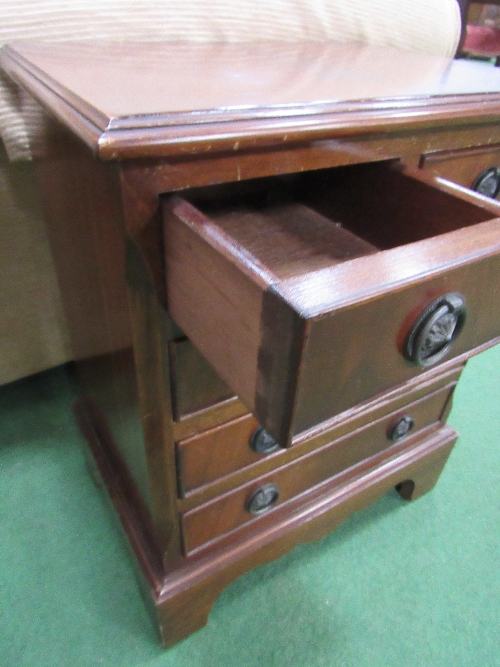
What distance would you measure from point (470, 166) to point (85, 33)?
507 mm

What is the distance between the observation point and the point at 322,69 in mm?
534

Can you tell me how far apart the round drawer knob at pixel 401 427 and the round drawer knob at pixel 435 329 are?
0.39 meters

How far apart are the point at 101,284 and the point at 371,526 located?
2.16 ft

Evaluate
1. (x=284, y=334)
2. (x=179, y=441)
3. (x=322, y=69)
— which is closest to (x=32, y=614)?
(x=179, y=441)

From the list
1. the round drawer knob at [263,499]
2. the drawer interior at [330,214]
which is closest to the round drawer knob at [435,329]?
the drawer interior at [330,214]

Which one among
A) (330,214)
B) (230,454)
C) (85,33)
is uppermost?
(85,33)

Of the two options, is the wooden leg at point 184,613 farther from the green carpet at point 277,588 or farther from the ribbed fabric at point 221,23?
the ribbed fabric at point 221,23

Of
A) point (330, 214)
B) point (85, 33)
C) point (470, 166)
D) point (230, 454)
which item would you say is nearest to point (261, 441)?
point (230, 454)

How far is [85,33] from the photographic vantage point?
61 centimetres

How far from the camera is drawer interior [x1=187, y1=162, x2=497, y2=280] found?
0.43m

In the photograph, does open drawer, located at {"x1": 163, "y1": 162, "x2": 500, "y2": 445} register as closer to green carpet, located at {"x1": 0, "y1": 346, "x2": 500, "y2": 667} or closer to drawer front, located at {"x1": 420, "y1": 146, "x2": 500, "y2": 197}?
drawer front, located at {"x1": 420, "y1": 146, "x2": 500, "y2": 197}

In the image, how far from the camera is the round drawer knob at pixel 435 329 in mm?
324

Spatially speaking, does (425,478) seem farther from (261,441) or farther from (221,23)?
(221,23)

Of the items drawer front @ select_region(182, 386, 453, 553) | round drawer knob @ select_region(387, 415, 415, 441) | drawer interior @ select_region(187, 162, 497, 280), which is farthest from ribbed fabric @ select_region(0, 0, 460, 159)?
round drawer knob @ select_region(387, 415, 415, 441)
